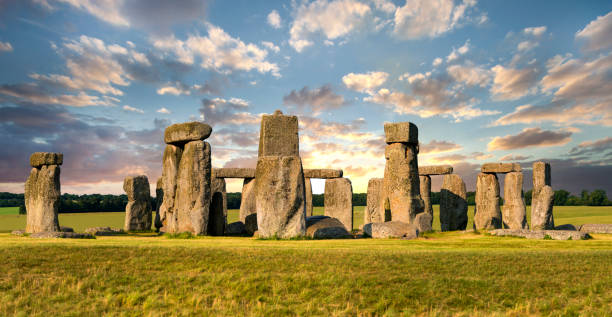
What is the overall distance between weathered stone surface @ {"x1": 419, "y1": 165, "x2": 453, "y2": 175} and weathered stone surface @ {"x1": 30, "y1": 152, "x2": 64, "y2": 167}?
62.3 ft

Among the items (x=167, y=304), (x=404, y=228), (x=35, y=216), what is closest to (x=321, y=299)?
(x=167, y=304)

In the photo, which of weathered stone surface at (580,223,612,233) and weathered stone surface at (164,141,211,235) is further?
weathered stone surface at (580,223,612,233)

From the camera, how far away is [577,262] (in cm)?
1103

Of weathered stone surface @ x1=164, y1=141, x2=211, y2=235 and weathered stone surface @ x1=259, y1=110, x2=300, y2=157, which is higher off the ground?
weathered stone surface @ x1=259, y1=110, x2=300, y2=157

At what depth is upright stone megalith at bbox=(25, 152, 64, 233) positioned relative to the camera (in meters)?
17.7

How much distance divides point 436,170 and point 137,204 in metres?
16.8

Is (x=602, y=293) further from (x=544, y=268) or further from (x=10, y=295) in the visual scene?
(x=10, y=295)

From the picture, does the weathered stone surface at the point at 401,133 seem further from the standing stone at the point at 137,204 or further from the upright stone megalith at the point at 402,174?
the standing stone at the point at 137,204

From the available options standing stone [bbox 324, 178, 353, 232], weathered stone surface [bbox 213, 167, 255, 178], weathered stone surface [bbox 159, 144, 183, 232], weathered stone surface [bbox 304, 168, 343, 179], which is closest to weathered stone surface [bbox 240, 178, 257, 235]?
weathered stone surface [bbox 213, 167, 255, 178]

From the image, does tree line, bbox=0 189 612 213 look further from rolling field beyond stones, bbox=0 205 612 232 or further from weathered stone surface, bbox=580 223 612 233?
weathered stone surface, bbox=580 223 612 233

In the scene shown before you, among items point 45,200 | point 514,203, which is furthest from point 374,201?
point 45,200

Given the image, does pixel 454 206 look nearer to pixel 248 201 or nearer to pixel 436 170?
pixel 436 170

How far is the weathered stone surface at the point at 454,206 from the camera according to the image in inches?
1049

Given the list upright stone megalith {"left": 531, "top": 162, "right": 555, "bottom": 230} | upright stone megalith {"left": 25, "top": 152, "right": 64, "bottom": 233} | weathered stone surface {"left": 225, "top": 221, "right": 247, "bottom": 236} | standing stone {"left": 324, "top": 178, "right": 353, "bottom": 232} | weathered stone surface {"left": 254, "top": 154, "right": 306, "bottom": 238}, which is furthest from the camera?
standing stone {"left": 324, "top": 178, "right": 353, "bottom": 232}
